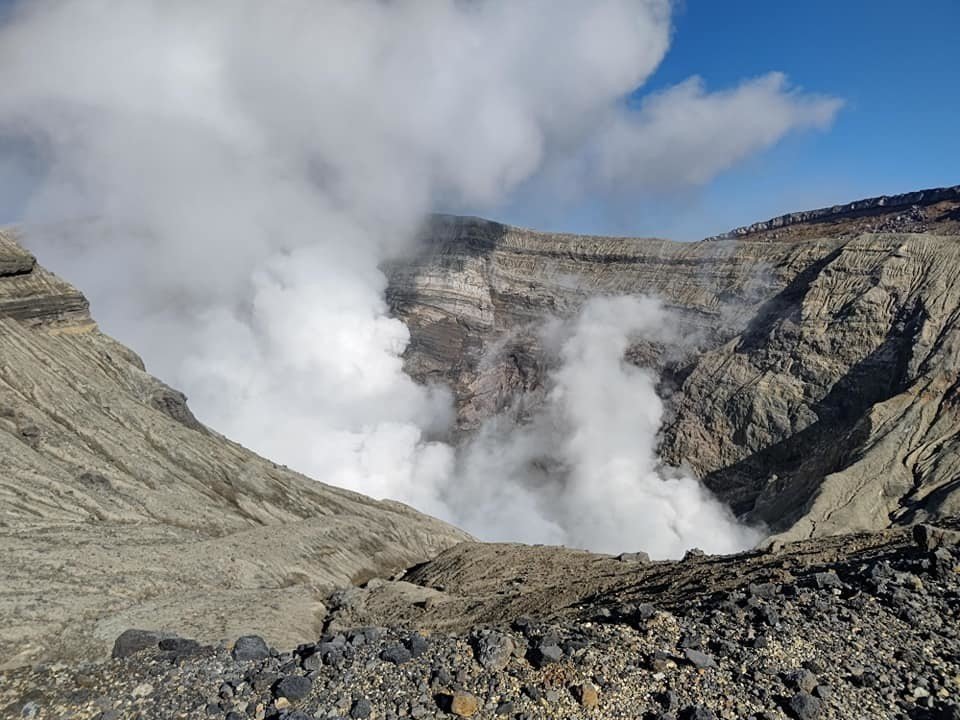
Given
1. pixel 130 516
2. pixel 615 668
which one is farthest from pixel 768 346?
pixel 615 668

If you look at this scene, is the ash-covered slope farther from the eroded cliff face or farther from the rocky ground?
the eroded cliff face

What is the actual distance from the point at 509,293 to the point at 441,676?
65.2m

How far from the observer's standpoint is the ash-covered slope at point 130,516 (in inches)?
675

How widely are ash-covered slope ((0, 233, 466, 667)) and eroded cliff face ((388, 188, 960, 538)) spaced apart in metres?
21.6

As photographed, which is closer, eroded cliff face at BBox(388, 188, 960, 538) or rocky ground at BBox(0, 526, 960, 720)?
rocky ground at BBox(0, 526, 960, 720)

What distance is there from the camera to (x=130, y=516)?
2392 centimetres

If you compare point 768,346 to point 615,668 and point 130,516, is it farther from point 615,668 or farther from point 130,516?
point 615,668

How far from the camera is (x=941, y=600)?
11.1m

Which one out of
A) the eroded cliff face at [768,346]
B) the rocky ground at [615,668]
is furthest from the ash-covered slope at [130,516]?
the eroded cliff face at [768,346]

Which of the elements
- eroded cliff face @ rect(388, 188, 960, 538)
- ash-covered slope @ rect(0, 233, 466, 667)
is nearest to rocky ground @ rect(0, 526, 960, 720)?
ash-covered slope @ rect(0, 233, 466, 667)

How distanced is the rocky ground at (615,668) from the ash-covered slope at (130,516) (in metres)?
4.20

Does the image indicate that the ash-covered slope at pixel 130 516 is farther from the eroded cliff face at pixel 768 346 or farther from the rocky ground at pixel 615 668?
the eroded cliff face at pixel 768 346

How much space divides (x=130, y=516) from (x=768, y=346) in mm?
44781

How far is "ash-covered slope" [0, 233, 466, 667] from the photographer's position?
56.3ft
